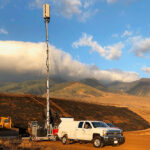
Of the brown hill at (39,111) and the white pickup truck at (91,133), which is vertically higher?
the brown hill at (39,111)

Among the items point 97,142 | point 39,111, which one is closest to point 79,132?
point 97,142

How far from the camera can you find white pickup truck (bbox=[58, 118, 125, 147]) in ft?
60.2

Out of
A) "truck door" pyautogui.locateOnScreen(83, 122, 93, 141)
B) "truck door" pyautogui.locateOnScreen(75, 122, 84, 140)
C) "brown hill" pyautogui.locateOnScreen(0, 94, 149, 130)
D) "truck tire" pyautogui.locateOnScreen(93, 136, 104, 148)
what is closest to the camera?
"truck tire" pyautogui.locateOnScreen(93, 136, 104, 148)

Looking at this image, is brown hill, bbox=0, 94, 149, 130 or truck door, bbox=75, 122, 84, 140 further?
brown hill, bbox=0, 94, 149, 130

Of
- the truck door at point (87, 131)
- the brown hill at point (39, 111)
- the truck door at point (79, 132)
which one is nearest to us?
the truck door at point (87, 131)

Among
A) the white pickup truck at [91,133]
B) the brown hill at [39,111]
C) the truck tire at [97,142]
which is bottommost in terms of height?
the truck tire at [97,142]

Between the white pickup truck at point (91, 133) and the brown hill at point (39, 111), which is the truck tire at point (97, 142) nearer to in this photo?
the white pickup truck at point (91, 133)

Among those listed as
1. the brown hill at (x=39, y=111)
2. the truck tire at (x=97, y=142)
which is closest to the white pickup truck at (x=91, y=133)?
the truck tire at (x=97, y=142)

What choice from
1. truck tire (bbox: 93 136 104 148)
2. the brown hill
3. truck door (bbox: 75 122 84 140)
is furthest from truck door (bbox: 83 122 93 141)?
the brown hill

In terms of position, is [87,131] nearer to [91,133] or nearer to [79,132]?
[91,133]

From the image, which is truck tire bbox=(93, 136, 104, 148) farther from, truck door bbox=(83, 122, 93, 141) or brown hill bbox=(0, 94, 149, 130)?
brown hill bbox=(0, 94, 149, 130)

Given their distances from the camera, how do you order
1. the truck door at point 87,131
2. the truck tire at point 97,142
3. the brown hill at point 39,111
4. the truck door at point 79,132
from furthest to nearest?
the brown hill at point 39,111 < the truck door at point 79,132 < the truck door at point 87,131 < the truck tire at point 97,142

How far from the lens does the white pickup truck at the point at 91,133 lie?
18.4 meters

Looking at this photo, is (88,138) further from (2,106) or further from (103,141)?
(2,106)
